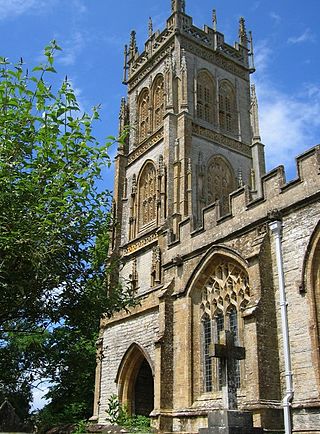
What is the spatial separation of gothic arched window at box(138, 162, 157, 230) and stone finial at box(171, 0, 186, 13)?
1044 cm

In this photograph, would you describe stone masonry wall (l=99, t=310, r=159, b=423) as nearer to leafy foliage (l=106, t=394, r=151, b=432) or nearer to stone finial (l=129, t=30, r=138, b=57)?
leafy foliage (l=106, t=394, r=151, b=432)

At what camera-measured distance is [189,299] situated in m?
17.2

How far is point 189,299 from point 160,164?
11953mm

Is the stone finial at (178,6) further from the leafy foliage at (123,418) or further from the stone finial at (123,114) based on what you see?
the leafy foliage at (123,418)

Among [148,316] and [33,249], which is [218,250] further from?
[33,249]

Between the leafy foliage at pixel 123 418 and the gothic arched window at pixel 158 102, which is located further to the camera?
the gothic arched window at pixel 158 102

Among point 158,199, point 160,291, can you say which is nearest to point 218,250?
point 160,291

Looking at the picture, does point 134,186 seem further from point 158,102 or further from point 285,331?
point 285,331

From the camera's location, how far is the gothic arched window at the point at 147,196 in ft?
93.5

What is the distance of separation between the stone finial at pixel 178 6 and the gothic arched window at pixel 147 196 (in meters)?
10.4

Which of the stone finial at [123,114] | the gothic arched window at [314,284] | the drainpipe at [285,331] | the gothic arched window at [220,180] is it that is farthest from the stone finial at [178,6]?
the gothic arched window at [314,284]

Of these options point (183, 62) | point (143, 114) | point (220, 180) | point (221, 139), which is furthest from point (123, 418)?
point (183, 62)

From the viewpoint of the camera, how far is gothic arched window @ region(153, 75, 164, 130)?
3087cm

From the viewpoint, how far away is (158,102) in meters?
31.8
